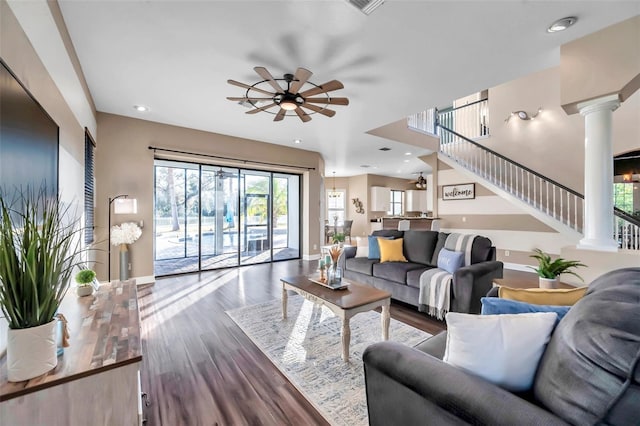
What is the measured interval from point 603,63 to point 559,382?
12.2ft

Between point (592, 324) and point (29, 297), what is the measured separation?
1973 millimetres

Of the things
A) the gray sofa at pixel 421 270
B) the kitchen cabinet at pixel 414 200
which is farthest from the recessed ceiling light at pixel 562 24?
the kitchen cabinet at pixel 414 200

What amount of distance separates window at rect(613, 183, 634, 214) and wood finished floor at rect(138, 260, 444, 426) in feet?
18.6

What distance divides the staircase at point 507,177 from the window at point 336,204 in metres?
5.54

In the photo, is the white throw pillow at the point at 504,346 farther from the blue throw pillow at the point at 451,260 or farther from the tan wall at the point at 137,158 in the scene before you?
the tan wall at the point at 137,158

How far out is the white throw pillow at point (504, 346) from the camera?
998 millimetres

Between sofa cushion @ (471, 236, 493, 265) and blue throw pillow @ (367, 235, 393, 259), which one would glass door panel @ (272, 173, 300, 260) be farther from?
sofa cushion @ (471, 236, 493, 265)

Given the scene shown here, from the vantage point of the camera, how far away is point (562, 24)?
2363 mm

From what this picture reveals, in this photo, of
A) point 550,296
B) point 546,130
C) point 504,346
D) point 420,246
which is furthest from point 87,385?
point 546,130

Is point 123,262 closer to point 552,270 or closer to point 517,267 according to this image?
point 552,270

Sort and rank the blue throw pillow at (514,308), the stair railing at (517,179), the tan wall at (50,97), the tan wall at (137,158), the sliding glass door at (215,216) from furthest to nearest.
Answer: the sliding glass door at (215,216) → the stair railing at (517,179) → the tan wall at (137,158) → the tan wall at (50,97) → the blue throw pillow at (514,308)

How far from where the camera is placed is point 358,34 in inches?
96.9

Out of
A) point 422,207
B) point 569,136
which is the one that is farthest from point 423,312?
point 422,207

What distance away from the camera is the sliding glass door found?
555cm
